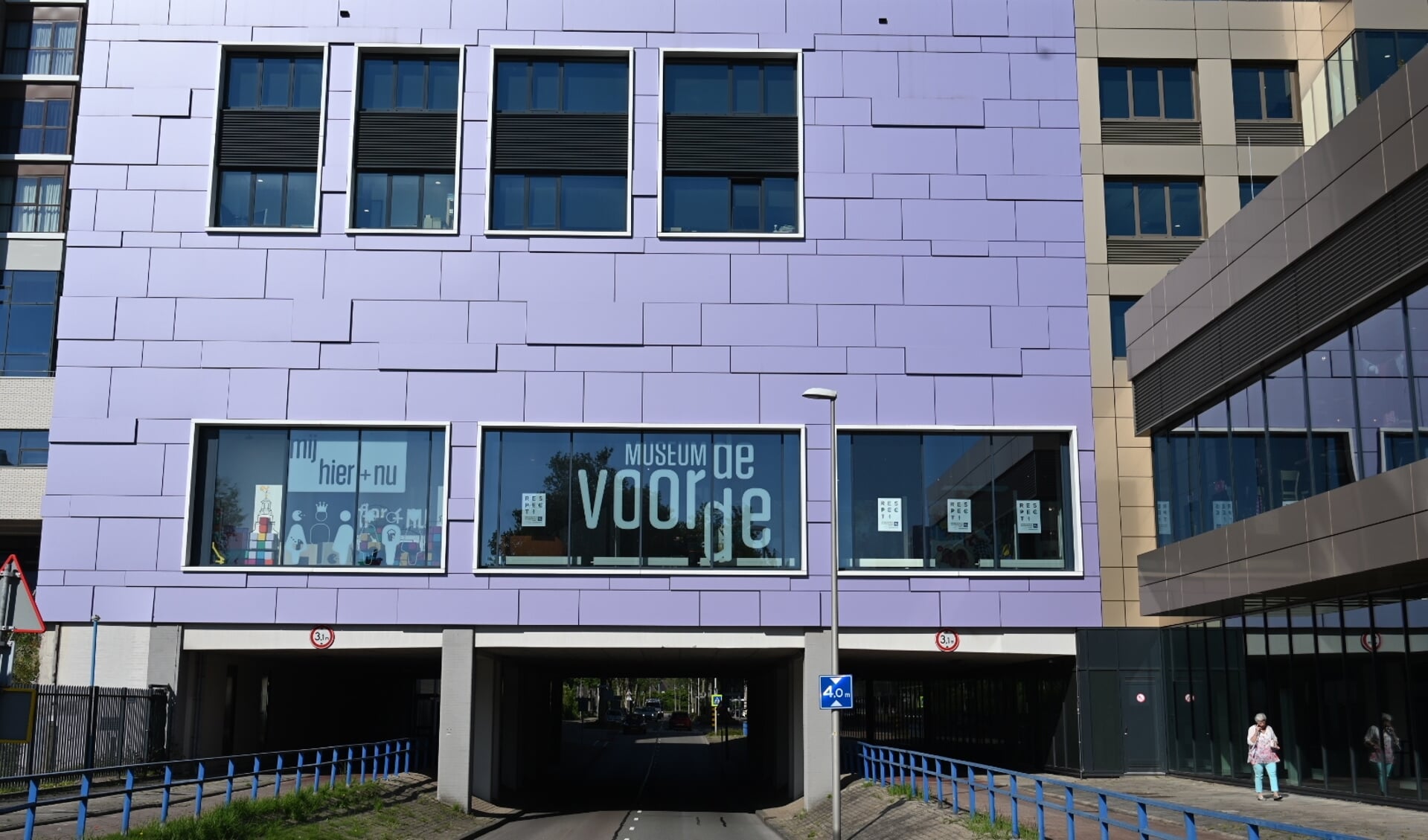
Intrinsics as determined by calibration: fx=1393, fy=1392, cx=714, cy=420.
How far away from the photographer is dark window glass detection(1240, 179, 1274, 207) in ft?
105

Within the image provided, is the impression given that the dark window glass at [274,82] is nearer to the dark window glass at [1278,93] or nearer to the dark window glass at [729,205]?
the dark window glass at [729,205]

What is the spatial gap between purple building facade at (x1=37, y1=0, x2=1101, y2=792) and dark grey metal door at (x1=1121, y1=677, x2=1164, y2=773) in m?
1.91

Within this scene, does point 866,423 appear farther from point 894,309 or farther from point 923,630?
point 923,630

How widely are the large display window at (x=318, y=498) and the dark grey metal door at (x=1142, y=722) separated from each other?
15.0 m

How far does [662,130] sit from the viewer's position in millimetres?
31250

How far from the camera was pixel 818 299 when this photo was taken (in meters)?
30.5

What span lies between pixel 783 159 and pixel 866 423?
6.28 m

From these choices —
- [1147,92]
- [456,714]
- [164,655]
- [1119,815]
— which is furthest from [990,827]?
[1147,92]

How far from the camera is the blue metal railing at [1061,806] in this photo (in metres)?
12.9

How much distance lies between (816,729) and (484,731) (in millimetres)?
7485

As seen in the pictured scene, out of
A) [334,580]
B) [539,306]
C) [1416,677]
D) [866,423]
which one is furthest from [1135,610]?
[334,580]

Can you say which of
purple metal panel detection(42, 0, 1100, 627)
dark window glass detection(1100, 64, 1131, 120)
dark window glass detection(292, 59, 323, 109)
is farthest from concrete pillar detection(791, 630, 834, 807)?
dark window glass detection(292, 59, 323, 109)

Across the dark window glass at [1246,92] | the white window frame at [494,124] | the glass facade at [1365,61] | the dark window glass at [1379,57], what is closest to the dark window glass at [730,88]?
the white window frame at [494,124]

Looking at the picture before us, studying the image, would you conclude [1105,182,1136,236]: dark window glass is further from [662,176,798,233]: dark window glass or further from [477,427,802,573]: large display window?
[477,427,802,573]: large display window
